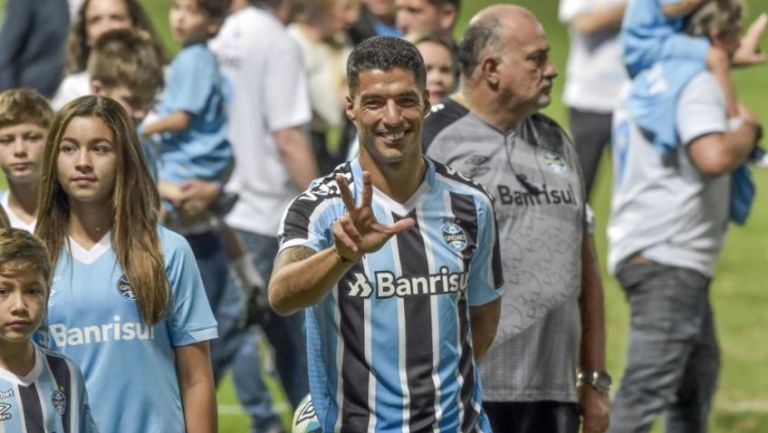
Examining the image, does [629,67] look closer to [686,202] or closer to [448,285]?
[686,202]

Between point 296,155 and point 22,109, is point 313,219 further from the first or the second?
point 296,155

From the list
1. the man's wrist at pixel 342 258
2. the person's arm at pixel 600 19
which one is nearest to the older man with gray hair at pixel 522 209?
the man's wrist at pixel 342 258

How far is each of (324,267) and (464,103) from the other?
1763 mm

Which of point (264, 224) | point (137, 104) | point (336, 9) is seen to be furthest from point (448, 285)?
point (336, 9)

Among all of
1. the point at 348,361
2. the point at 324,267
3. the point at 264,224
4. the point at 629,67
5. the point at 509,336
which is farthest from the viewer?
the point at 264,224

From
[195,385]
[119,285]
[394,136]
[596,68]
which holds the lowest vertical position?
[195,385]

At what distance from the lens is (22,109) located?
7230 mm

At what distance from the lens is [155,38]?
9.72m

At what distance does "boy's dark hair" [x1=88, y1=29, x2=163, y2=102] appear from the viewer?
884 centimetres

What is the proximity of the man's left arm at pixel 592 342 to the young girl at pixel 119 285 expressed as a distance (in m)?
1.65

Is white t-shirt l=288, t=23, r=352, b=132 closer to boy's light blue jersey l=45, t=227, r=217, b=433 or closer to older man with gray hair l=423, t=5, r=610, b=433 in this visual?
older man with gray hair l=423, t=5, r=610, b=433

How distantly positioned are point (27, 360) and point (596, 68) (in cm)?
780

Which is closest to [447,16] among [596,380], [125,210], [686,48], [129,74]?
[686,48]

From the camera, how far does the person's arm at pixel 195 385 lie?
6.13 m
